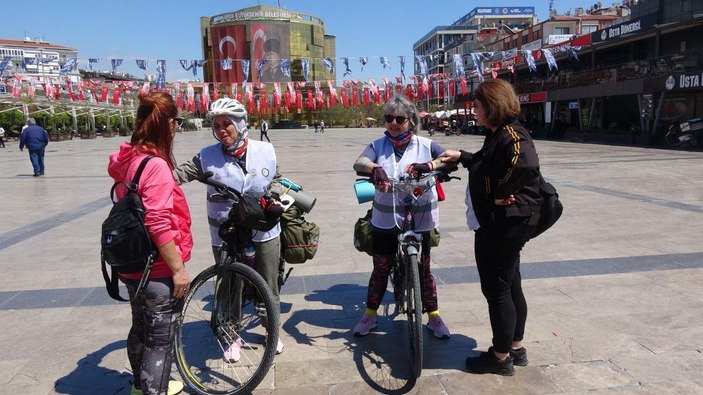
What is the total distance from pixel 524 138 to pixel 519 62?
40.4 metres

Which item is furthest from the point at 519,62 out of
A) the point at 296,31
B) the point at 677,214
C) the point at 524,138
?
the point at 296,31

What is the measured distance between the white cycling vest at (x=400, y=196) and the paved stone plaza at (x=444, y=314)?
0.83m

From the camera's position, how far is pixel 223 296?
2920 millimetres

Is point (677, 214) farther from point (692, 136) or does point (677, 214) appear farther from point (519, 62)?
point (519, 62)

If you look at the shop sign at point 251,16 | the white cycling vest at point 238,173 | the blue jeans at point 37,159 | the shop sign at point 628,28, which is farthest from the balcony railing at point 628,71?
the shop sign at point 251,16

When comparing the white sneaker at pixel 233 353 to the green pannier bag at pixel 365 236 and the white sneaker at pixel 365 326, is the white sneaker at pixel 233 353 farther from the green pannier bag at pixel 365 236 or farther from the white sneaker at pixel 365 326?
the green pannier bag at pixel 365 236

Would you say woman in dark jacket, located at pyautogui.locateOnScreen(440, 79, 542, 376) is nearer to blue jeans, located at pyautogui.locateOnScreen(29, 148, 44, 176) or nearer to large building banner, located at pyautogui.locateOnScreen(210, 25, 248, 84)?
blue jeans, located at pyautogui.locateOnScreen(29, 148, 44, 176)

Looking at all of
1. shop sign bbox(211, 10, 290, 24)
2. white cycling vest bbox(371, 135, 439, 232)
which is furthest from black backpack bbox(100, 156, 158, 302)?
shop sign bbox(211, 10, 290, 24)

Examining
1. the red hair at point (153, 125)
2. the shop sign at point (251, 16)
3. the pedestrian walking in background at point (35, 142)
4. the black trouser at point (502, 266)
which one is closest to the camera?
the red hair at point (153, 125)

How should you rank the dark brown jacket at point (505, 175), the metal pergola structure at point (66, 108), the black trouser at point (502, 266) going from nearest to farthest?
the dark brown jacket at point (505, 175)
the black trouser at point (502, 266)
the metal pergola structure at point (66, 108)

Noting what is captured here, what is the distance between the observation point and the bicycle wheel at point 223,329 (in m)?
2.72

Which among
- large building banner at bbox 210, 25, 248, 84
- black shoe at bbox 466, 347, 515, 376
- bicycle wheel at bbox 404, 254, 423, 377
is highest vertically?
large building banner at bbox 210, 25, 248, 84

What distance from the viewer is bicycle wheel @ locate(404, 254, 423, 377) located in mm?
2854

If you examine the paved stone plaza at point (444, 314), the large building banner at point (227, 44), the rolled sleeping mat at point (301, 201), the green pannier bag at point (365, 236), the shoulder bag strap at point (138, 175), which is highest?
the large building banner at point (227, 44)
